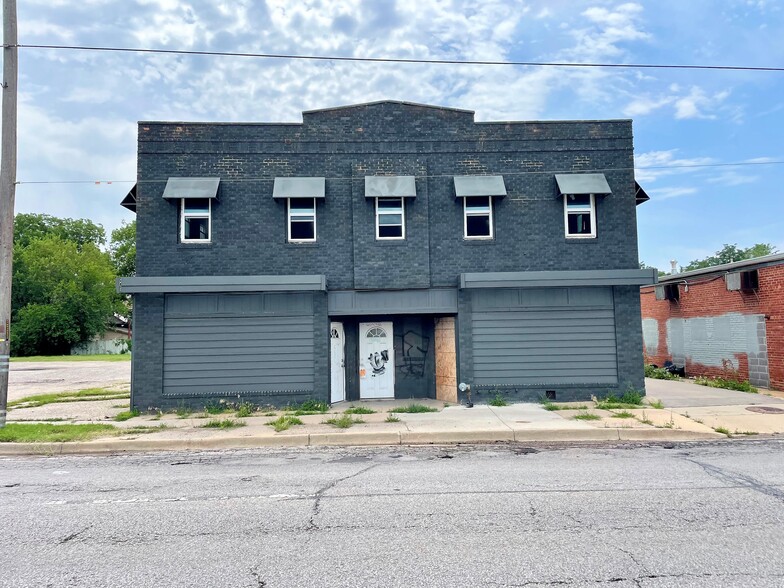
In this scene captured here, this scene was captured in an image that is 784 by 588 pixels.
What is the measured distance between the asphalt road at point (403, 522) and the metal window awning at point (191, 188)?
7021 millimetres

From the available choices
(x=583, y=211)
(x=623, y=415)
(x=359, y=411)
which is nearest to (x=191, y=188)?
(x=359, y=411)

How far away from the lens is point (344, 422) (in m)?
10.8

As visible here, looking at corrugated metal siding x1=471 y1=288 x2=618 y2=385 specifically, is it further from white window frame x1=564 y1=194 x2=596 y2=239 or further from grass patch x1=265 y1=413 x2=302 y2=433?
grass patch x1=265 y1=413 x2=302 y2=433

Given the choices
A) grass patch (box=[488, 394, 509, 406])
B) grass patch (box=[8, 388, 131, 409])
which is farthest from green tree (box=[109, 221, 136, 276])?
grass patch (box=[488, 394, 509, 406])

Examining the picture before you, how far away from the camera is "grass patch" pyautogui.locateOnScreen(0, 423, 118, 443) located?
9.86m

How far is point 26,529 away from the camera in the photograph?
526 cm

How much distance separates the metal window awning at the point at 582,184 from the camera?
13.5 meters

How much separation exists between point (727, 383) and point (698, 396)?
254 cm

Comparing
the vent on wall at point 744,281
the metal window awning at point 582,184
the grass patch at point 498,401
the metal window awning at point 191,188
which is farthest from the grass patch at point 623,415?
the metal window awning at point 191,188

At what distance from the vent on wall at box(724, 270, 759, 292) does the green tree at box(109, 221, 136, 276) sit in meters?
66.5

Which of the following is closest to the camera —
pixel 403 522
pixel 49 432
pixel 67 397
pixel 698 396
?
pixel 403 522

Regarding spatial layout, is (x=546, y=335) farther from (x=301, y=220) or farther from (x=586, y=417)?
(x=301, y=220)

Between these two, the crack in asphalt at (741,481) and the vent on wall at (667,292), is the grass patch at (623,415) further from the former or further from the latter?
the vent on wall at (667,292)

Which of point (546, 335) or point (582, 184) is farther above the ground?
point (582, 184)
